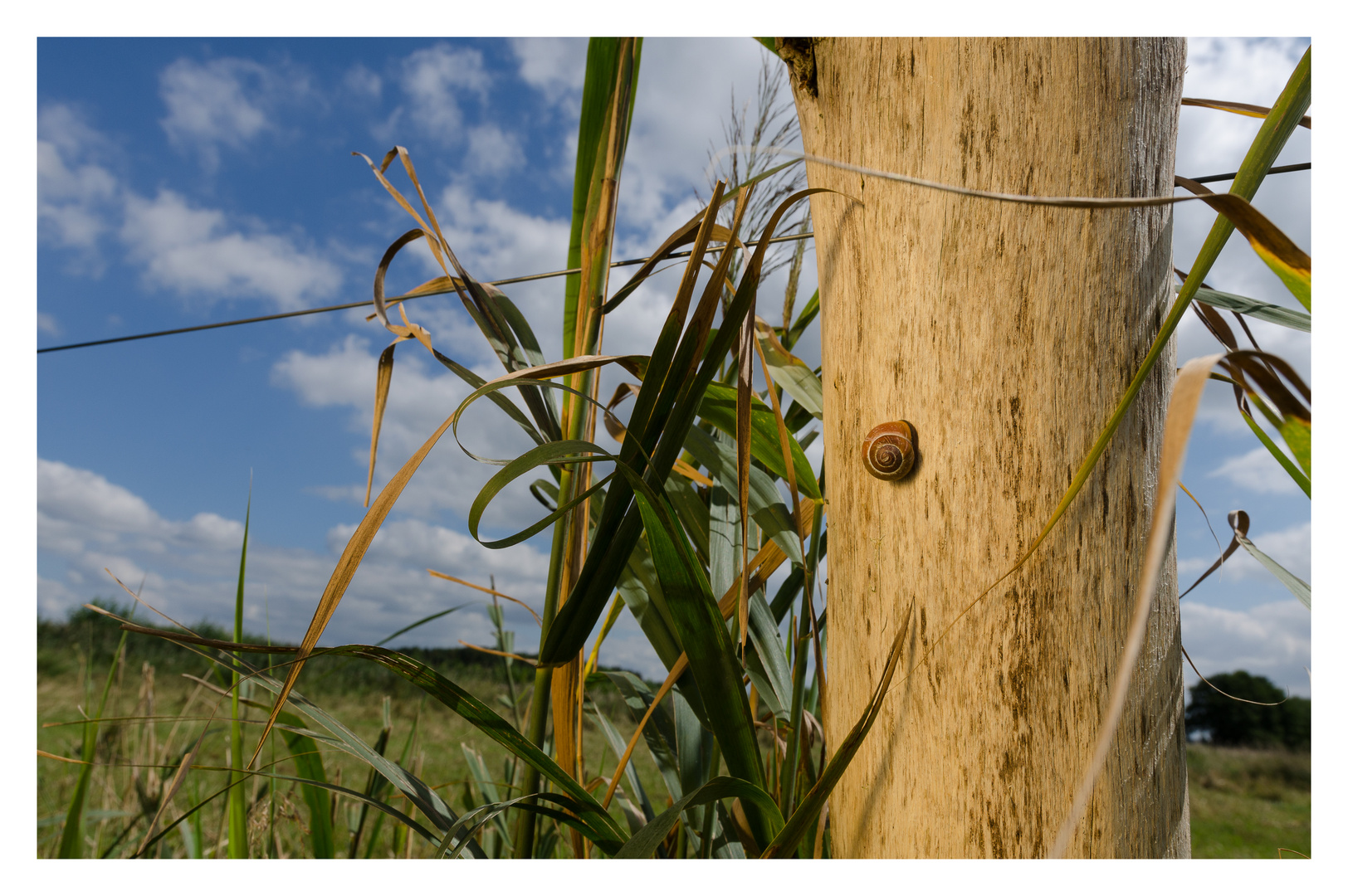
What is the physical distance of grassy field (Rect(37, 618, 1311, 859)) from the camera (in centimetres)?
82

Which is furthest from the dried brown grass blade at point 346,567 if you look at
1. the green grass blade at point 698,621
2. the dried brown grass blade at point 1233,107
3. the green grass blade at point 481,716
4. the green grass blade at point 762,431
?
the dried brown grass blade at point 1233,107

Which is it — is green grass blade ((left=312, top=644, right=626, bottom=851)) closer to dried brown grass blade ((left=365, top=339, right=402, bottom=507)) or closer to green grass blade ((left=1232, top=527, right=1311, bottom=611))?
dried brown grass blade ((left=365, top=339, right=402, bottom=507))

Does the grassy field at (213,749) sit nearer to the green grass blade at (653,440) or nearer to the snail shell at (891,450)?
the green grass blade at (653,440)

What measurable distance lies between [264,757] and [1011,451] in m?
1.07

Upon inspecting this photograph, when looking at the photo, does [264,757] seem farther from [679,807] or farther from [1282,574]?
[1282,574]

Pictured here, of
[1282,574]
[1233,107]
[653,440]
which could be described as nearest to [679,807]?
[653,440]

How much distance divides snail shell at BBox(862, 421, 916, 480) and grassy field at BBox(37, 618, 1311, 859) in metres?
0.42

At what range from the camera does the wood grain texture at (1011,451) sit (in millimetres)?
382

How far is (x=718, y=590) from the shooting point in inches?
20.6

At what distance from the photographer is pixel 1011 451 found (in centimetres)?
39

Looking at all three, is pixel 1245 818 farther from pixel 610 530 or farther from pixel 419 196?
pixel 419 196

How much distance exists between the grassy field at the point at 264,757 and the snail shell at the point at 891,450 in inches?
16.6
